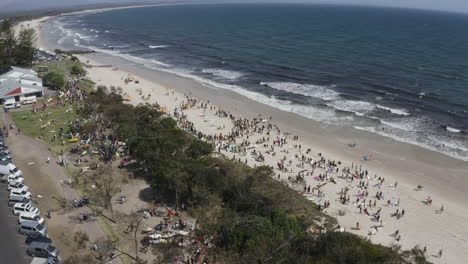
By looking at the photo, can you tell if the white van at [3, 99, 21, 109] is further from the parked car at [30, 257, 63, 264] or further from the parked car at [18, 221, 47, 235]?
the parked car at [30, 257, 63, 264]

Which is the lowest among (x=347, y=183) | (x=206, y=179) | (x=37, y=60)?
(x=347, y=183)

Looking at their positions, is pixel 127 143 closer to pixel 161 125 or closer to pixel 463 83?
pixel 161 125

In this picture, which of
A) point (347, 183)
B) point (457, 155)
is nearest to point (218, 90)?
point (347, 183)

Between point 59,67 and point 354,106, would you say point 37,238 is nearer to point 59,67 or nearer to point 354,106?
point 354,106

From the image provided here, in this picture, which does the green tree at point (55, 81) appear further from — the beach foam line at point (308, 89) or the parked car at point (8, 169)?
the beach foam line at point (308, 89)

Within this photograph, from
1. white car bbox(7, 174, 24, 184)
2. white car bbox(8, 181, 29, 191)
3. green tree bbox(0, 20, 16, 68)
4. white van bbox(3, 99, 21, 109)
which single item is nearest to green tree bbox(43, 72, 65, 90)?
white van bbox(3, 99, 21, 109)

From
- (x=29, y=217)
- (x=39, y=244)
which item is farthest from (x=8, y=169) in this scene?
(x=39, y=244)
